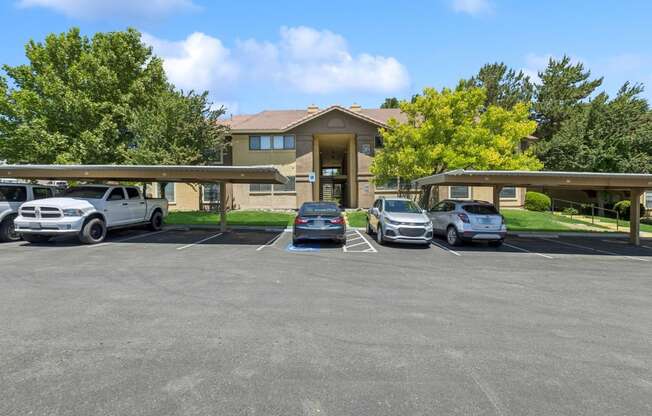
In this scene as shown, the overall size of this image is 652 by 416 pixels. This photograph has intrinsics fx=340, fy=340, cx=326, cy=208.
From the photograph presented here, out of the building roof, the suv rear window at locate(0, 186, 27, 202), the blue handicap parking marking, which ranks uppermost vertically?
the building roof

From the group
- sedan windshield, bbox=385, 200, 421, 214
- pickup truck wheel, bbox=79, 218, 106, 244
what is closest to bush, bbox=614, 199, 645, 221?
sedan windshield, bbox=385, 200, 421, 214

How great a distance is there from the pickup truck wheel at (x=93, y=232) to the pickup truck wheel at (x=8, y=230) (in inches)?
116

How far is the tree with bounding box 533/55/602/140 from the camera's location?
32.3 m

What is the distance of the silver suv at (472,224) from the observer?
40.4ft

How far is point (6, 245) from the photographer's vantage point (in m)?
11.5

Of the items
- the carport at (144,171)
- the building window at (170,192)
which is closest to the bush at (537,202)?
the carport at (144,171)

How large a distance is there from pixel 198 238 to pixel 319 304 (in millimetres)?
9788

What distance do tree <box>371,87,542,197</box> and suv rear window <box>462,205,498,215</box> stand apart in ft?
18.4

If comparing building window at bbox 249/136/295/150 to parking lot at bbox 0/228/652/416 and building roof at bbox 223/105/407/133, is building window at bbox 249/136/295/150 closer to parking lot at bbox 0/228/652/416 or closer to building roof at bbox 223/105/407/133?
building roof at bbox 223/105/407/133

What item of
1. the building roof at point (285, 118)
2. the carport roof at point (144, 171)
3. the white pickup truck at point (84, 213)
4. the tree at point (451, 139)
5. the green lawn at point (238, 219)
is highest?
the building roof at point (285, 118)

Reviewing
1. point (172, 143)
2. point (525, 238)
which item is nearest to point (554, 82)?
point (525, 238)

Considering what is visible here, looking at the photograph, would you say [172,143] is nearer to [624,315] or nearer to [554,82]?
[624,315]

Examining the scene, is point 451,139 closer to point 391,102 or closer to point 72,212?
point 72,212

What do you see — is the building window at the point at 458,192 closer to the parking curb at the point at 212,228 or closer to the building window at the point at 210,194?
the parking curb at the point at 212,228
